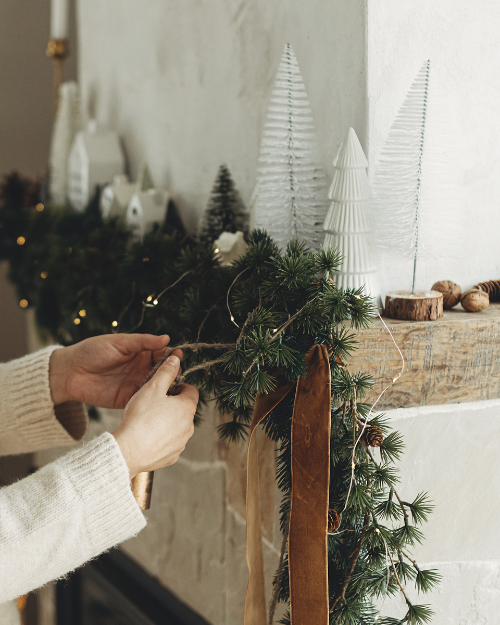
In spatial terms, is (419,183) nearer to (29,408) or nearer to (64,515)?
(64,515)

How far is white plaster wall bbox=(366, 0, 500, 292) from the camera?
69 cm

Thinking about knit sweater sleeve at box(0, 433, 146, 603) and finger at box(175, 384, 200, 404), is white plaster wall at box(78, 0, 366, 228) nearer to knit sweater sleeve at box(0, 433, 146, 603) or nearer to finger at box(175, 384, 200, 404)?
finger at box(175, 384, 200, 404)

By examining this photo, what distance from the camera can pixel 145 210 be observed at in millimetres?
1139

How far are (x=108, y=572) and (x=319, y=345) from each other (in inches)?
44.8

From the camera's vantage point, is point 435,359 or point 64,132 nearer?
point 435,359

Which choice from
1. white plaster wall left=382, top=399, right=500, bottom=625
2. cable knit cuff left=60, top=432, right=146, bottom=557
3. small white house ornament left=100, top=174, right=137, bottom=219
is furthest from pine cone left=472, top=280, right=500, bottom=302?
small white house ornament left=100, top=174, right=137, bottom=219

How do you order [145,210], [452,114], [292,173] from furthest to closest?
[145,210] → [292,173] → [452,114]

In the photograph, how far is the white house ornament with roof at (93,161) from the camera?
1.38 metres

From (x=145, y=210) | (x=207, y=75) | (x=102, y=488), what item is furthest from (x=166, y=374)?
(x=207, y=75)

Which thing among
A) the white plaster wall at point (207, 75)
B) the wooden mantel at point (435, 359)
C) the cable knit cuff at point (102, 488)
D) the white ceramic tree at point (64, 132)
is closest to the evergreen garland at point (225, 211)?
the white plaster wall at point (207, 75)

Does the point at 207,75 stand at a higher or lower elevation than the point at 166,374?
higher

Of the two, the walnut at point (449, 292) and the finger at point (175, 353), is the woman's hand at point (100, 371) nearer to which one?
the finger at point (175, 353)

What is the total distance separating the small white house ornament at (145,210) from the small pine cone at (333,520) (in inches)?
27.9

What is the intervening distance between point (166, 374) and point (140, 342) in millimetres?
146
